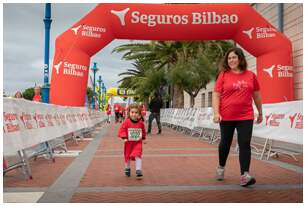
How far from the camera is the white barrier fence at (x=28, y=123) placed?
5.96 meters

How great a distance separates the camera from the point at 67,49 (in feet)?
49.5

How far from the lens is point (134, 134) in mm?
6629

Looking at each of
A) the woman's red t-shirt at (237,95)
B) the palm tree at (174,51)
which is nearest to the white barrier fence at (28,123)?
the woman's red t-shirt at (237,95)

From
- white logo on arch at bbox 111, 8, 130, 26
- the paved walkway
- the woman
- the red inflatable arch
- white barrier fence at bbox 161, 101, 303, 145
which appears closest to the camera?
the paved walkway

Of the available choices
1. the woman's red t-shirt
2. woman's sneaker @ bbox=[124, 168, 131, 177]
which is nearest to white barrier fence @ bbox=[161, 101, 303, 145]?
the woman's red t-shirt

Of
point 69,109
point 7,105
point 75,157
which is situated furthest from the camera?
point 69,109

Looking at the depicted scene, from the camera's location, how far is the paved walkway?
489cm

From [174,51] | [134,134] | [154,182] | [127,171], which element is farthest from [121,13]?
[174,51]

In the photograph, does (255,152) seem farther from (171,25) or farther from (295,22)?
(295,22)

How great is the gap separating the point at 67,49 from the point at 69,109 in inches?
140

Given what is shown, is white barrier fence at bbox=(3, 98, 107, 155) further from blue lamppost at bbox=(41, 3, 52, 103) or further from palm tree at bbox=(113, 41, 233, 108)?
palm tree at bbox=(113, 41, 233, 108)

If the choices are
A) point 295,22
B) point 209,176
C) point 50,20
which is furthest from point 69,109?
point 295,22

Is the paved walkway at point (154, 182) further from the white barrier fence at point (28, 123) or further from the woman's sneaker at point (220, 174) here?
the white barrier fence at point (28, 123)

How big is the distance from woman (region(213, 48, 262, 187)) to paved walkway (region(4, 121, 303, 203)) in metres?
0.56
